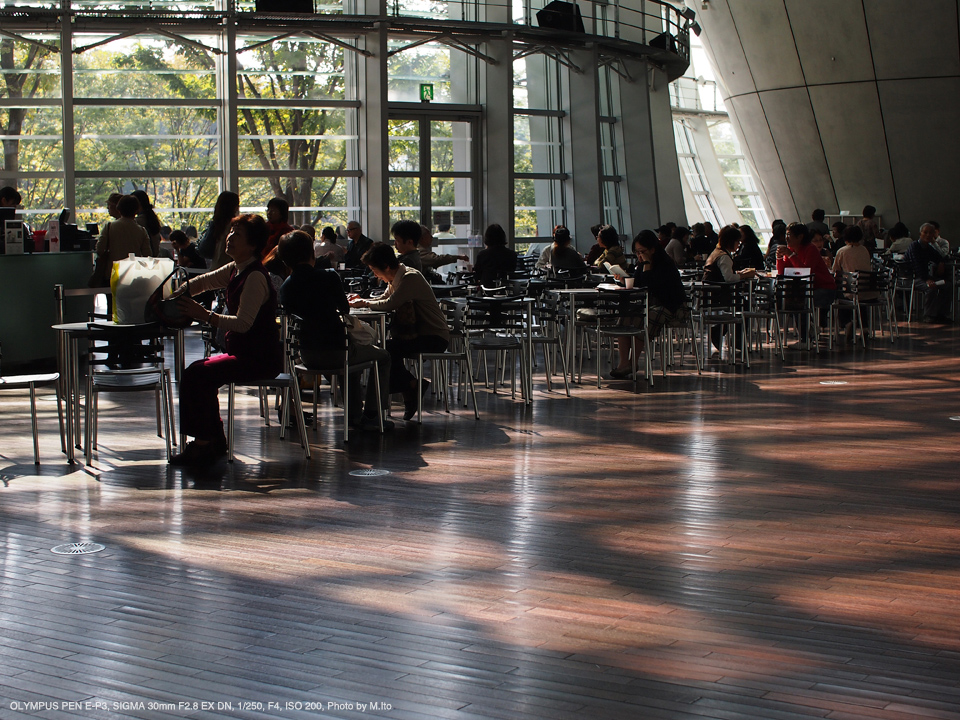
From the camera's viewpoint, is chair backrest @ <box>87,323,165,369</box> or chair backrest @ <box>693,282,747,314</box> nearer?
chair backrest @ <box>87,323,165,369</box>

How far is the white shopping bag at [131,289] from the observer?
19.6ft

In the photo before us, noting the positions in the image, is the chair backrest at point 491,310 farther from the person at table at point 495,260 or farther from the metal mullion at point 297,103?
the metal mullion at point 297,103

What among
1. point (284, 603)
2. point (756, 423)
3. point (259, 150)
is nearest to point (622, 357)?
point (756, 423)

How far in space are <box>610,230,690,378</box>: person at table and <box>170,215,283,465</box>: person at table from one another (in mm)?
4357

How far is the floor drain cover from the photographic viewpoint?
4.31 m

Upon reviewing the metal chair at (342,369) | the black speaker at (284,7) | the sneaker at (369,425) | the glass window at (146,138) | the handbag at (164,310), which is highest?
the black speaker at (284,7)

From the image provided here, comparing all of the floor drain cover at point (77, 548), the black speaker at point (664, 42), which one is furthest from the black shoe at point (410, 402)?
the black speaker at point (664, 42)

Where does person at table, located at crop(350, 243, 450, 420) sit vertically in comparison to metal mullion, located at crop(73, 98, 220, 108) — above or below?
below

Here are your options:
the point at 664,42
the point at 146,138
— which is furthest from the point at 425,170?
the point at 664,42

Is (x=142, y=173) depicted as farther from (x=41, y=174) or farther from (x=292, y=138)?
(x=292, y=138)

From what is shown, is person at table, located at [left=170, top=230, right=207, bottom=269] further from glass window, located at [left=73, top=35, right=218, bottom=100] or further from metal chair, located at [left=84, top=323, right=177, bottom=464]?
glass window, located at [left=73, top=35, right=218, bottom=100]

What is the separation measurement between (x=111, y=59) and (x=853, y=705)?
51.7ft

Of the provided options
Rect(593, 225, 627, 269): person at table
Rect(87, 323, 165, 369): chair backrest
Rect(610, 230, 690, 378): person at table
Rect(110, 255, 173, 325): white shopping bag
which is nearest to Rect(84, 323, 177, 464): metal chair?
Rect(87, 323, 165, 369): chair backrest

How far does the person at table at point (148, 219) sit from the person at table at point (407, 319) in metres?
3.40
